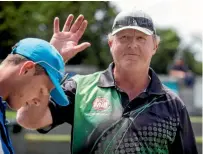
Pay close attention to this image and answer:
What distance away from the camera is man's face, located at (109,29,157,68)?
341 cm

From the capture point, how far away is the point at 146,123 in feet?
11.0

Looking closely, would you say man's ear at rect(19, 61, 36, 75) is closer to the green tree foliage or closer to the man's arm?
the man's arm

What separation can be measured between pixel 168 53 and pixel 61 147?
61675 millimetres

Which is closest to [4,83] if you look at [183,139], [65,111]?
[65,111]

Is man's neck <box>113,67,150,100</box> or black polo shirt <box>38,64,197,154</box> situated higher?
man's neck <box>113,67,150,100</box>

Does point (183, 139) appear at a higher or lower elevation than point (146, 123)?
lower

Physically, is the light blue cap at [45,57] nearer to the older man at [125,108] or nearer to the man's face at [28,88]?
the man's face at [28,88]

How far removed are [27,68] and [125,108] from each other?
108 centimetres

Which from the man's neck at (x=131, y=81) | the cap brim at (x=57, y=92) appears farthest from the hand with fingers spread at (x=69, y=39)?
the cap brim at (x=57, y=92)

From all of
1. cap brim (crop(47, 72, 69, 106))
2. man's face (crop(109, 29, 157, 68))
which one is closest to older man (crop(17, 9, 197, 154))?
man's face (crop(109, 29, 157, 68))

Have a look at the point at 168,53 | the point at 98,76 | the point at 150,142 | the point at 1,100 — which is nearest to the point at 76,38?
the point at 98,76

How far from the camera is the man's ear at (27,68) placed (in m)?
2.47

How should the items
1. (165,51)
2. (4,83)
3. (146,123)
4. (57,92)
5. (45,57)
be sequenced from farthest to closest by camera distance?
(165,51) → (146,123) → (57,92) → (45,57) → (4,83)

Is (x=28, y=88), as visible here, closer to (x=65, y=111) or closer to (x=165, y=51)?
(x=65, y=111)
